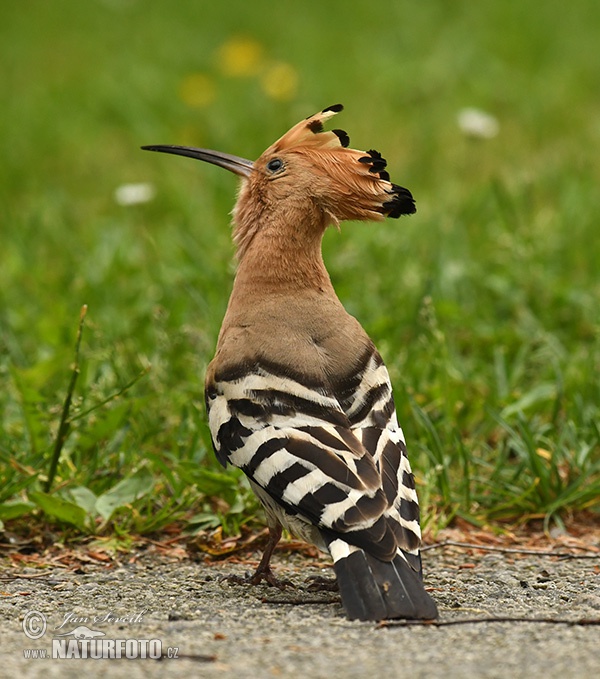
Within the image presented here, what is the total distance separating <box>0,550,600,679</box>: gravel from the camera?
7.93 ft

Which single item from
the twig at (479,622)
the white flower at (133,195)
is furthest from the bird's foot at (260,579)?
the white flower at (133,195)

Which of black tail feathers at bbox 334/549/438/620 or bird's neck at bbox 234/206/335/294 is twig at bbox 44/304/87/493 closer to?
bird's neck at bbox 234/206/335/294

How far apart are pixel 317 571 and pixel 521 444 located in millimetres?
964

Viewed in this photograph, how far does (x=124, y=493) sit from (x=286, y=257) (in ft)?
3.15

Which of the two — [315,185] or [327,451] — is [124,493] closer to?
[327,451]

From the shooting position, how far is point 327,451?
309cm

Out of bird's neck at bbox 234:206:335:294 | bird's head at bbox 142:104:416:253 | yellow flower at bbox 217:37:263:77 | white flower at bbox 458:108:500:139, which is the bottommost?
bird's neck at bbox 234:206:335:294

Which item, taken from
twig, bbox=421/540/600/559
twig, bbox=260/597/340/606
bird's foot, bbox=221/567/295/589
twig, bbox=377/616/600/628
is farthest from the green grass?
twig, bbox=377/616/600/628

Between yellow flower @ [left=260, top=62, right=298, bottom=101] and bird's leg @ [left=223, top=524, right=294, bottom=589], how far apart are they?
17.1 feet

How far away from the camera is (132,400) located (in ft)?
13.5

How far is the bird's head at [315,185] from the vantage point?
11.8 feet

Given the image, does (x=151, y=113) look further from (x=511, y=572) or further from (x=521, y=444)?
(x=511, y=572)

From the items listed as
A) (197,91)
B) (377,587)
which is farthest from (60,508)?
(197,91)

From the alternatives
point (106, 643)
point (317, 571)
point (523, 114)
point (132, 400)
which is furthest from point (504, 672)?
point (523, 114)
